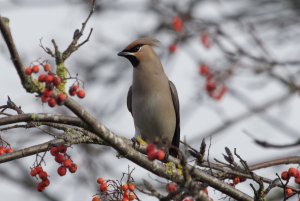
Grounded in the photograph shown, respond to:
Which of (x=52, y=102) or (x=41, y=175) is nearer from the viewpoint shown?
(x=52, y=102)

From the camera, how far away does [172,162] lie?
146 inches

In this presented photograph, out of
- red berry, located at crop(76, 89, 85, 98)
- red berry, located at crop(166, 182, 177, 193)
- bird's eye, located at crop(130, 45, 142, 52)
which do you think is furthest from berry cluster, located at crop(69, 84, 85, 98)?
bird's eye, located at crop(130, 45, 142, 52)

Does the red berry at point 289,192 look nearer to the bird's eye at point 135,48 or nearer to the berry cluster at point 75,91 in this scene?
the berry cluster at point 75,91

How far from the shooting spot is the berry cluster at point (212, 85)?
288 inches

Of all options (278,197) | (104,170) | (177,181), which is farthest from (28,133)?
(177,181)

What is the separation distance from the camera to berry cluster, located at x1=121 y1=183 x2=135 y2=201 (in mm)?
3441

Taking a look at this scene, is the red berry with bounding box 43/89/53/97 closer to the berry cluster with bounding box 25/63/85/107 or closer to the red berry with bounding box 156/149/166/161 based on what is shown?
the berry cluster with bounding box 25/63/85/107

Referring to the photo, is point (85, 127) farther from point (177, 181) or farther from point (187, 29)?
point (187, 29)

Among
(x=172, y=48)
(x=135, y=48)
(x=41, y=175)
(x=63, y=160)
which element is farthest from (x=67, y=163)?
(x=172, y=48)

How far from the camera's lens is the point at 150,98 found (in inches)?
227

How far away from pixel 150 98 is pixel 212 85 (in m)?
1.66

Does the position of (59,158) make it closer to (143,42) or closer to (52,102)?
(52,102)

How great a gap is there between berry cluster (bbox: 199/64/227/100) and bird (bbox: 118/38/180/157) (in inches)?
46.2

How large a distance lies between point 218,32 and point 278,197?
182 cm
